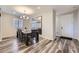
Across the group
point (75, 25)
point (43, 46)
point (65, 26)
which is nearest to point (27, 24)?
point (43, 46)

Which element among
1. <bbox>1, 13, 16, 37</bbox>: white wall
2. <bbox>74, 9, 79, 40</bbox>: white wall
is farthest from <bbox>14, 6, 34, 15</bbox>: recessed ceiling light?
<bbox>74, 9, 79, 40</bbox>: white wall

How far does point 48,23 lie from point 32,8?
2.08 ft

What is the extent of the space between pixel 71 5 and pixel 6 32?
1946 millimetres

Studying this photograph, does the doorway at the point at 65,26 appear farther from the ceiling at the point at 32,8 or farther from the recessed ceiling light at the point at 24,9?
the recessed ceiling light at the point at 24,9

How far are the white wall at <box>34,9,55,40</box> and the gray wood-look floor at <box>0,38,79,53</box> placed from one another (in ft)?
0.59

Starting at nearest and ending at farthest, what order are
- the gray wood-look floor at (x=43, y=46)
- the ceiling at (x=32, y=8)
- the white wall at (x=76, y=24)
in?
the ceiling at (x=32, y=8) → the gray wood-look floor at (x=43, y=46) → the white wall at (x=76, y=24)

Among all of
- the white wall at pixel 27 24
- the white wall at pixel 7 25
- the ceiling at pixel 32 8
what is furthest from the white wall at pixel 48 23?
the white wall at pixel 7 25

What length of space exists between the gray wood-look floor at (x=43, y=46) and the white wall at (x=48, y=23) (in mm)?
181

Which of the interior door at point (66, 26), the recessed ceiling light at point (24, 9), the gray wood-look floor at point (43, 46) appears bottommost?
the gray wood-look floor at point (43, 46)

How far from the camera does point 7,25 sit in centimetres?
240

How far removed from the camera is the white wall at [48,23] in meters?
2.36

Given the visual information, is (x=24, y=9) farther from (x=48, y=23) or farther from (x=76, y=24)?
(x=76, y=24)

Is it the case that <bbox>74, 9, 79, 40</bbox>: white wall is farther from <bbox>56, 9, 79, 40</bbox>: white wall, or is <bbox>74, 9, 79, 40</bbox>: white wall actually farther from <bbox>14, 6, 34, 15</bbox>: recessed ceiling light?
<bbox>14, 6, 34, 15</bbox>: recessed ceiling light

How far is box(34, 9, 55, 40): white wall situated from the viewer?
7.73 feet
